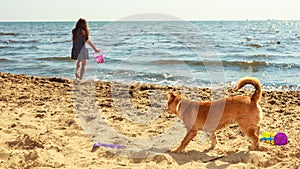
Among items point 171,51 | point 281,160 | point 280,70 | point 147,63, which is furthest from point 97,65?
point 281,160

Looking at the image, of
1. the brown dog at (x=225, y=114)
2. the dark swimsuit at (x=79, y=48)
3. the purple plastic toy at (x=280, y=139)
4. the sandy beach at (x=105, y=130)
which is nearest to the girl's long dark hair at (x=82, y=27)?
the dark swimsuit at (x=79, y=48)

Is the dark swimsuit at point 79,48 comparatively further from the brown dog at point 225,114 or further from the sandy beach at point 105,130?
the brown dog at point 225,114

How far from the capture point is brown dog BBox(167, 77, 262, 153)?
4551mm

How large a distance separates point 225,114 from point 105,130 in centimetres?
200

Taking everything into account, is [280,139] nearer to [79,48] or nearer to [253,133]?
[253,133]

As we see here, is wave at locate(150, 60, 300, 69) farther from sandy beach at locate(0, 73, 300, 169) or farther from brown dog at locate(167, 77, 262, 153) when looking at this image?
brown dog at locate(167, 77, 262, 153)

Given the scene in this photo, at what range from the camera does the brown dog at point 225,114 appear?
4551 millimetres

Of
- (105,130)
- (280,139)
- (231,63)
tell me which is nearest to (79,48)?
(105,130)

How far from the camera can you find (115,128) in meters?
5.60

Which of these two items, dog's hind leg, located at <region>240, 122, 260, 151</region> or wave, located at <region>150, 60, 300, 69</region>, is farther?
wave, located at <region>150, 60, 300, 69</region>

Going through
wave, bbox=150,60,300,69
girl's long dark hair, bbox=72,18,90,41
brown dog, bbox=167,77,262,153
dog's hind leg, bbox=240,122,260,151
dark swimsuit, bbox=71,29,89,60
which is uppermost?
girl's long dark hair, bbox=72,18,90,41

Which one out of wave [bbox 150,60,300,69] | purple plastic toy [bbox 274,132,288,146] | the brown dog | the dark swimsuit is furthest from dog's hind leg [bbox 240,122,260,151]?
wave [bbox 150,60,300,69]

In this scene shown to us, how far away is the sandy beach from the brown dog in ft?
0.89

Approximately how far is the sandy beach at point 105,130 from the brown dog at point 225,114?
0.89ft
